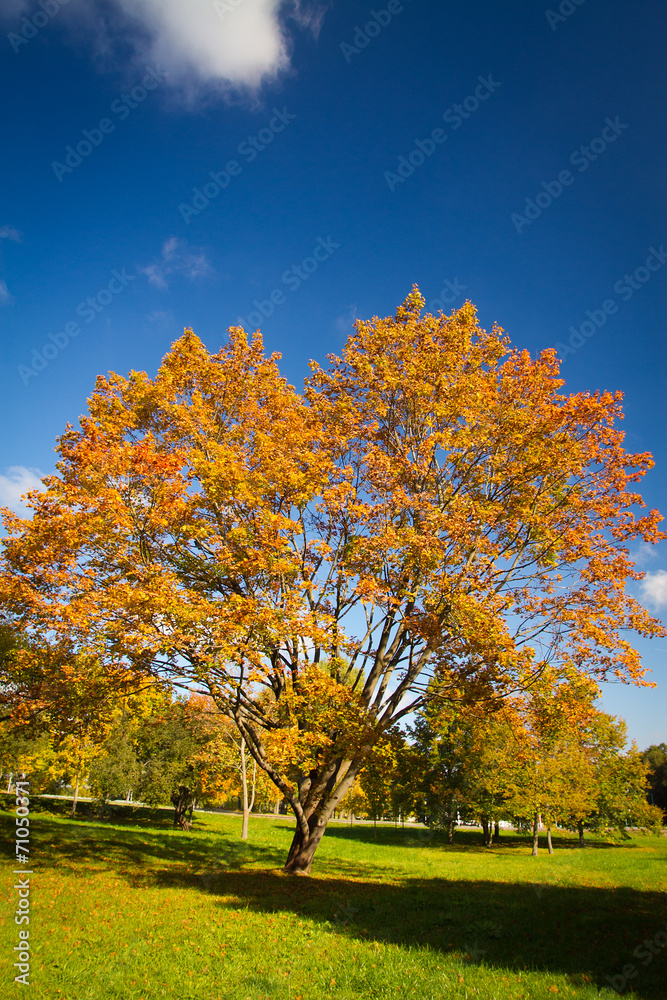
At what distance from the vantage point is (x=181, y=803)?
3312 cm

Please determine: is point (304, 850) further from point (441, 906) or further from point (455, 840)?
point (455, 840)

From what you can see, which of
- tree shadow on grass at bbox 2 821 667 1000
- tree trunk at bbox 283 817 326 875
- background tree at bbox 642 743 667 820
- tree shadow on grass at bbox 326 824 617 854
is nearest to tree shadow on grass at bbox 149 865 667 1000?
tree shadow on grass at bbox 2 821 667 1000

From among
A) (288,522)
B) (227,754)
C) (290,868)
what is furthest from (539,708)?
(227,754)

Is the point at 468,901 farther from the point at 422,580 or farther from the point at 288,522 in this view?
the point at 288,522

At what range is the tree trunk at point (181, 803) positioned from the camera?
3225cm

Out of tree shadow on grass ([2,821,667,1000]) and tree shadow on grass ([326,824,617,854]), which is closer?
tree shadow on grass ([2,821,667,1000])

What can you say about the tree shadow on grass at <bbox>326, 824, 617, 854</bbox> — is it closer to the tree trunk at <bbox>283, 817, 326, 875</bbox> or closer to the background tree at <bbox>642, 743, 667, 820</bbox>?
the tree trunk at <bbox>283, 817, 326, 875</bbox>

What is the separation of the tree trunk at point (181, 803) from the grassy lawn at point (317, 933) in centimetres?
1812

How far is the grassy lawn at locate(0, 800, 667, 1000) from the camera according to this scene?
6.45 metres

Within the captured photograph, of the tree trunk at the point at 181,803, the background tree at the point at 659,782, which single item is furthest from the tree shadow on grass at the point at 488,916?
the background tree at the point at 659,782

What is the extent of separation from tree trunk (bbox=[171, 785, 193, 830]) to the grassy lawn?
18120 millimetres

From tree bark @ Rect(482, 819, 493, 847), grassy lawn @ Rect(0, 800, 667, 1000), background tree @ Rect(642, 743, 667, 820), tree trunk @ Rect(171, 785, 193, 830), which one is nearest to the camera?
grassy lawn @ Rect(0, 800, 667, 1000)

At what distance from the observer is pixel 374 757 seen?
39.8ft

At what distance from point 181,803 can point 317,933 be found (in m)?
29.0
